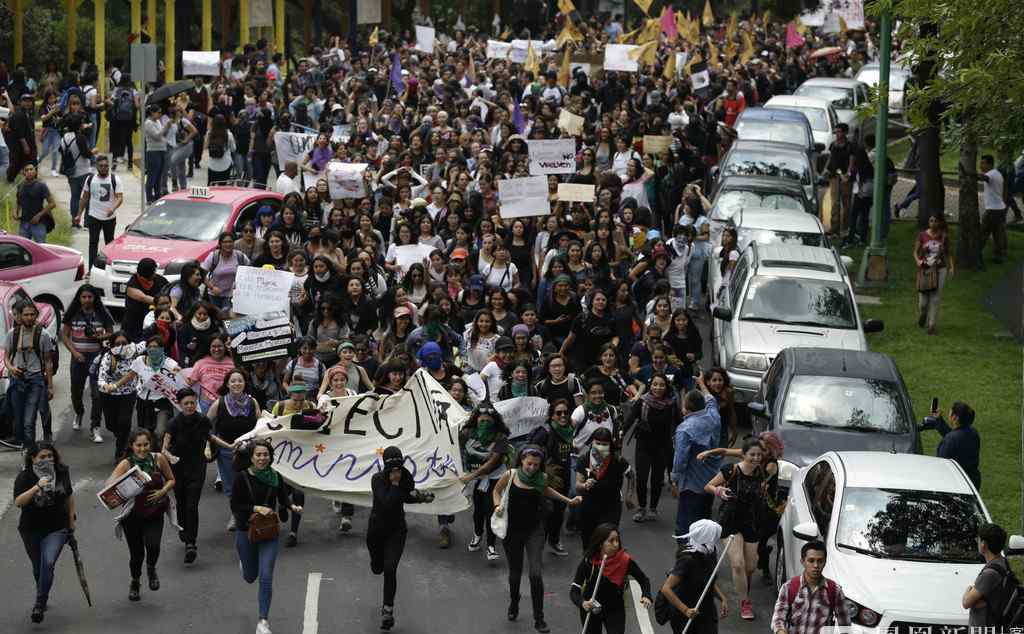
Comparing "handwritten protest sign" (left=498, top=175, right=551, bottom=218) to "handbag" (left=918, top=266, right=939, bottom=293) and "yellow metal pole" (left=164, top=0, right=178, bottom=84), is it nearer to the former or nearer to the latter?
"handbag" (left=918, top=266, right=939, bottom=293)

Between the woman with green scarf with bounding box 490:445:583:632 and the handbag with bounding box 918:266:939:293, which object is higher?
the handbag with bounding box 918:266:939:293

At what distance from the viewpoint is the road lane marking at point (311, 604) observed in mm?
12455

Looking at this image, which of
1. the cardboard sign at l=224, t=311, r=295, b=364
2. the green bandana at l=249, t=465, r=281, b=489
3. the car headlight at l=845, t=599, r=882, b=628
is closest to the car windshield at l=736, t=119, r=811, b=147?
the cardboard sign at l=224, t=311, r=295, b=364

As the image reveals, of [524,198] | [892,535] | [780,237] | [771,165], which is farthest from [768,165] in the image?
[892,535]

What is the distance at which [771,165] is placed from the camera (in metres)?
27.1

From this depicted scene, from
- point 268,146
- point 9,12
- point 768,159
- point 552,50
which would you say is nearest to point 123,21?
point 9,12

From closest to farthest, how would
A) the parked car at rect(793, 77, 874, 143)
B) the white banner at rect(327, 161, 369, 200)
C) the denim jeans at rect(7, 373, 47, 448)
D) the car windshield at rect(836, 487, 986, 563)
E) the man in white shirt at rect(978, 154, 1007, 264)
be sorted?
the car windshield at rect(836, 487, 986, 563), the denim jeans at rect(7, 373, 47, 448), the white banner at rect(327, 161, 369, 200), the man in white shirt at rect(978, 154, 1007, 264), the parked car at rect(793, 77, 874, 143)

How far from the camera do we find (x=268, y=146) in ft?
96.4

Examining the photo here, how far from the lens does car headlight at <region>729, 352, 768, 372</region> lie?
18.0 m

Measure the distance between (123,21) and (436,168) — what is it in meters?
36.0

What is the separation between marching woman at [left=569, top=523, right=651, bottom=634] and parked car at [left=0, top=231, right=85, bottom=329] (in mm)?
10600

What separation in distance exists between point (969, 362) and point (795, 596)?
11.7 m

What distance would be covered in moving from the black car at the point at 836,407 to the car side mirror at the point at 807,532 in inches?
113

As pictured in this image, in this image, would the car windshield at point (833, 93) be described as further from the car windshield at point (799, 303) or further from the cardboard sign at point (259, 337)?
the cardboard sign at point (259, 337)
